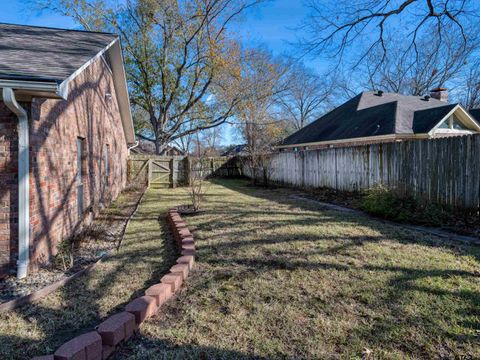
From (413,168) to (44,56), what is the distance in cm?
773

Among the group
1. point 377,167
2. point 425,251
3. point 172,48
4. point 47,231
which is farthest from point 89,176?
point 172,48

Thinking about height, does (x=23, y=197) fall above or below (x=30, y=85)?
below

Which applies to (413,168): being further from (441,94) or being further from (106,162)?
(441,94)

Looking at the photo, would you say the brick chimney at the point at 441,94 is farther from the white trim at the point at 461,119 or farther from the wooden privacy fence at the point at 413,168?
the wooden privacy fence at the point at 413,168

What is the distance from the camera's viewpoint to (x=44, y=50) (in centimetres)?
500

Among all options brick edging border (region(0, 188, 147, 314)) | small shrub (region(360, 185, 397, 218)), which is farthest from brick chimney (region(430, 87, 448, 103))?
brick edging border (region(0, 188, 147, 314))

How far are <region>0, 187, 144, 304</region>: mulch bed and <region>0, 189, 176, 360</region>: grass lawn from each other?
359 mm

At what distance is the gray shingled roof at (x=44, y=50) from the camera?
365 centimetres

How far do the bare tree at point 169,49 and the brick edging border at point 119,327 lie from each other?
1816cm

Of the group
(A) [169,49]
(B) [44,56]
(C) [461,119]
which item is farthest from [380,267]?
(A) [169,49]

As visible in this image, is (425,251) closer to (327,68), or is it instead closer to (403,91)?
(327,68)

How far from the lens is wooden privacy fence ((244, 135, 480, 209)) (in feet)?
19.3

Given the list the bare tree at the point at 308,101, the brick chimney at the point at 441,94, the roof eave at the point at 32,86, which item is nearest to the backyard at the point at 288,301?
the roof eave at the point at 32,86

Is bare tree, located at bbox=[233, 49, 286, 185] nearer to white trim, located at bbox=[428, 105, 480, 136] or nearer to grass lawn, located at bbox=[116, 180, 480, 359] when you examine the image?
white trim, located at bbox=[428, 105, 480, 136]
